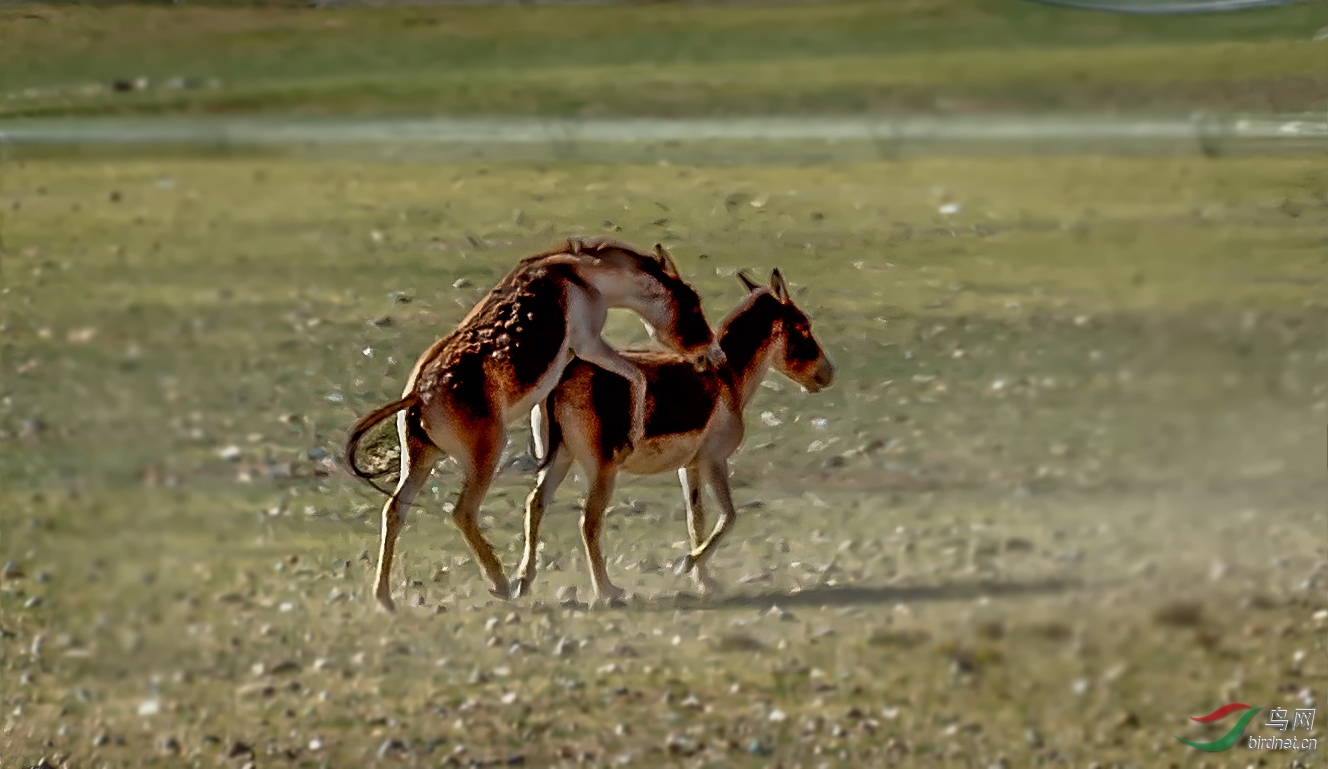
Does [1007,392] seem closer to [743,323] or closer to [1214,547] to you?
[1214,547]

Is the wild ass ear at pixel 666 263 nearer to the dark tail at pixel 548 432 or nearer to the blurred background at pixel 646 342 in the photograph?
the dark tail at pixel 548 432

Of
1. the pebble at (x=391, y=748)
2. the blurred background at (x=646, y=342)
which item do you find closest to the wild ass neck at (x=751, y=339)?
the blurred background at (x=646, y=342)

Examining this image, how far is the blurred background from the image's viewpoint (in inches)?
287


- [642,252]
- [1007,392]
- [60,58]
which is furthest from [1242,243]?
[60,58]

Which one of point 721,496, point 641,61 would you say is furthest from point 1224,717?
point 641,61

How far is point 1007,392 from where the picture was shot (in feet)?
34.2

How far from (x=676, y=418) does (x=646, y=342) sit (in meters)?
2.30

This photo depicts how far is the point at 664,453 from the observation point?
23.5 ft

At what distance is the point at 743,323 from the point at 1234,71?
13.1 m

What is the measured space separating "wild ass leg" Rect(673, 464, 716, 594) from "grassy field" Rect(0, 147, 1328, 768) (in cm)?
11

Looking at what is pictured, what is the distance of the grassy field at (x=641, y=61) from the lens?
18594 mm

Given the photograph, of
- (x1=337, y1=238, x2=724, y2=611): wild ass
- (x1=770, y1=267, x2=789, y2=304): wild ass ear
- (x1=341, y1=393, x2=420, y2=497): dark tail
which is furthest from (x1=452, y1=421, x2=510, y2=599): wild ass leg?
(x1=770, y1=267, x2=789, y2=304): wild ass ear

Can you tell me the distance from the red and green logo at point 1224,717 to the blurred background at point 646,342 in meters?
0.07

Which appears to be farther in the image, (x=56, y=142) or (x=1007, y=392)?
(x=56, y=142)
